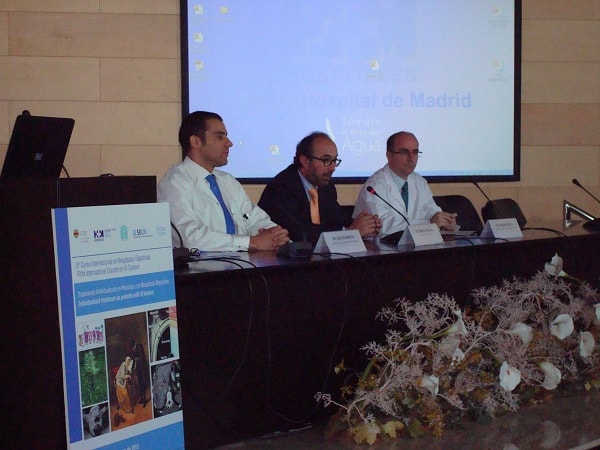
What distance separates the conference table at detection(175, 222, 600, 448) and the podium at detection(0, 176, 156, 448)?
450 mm

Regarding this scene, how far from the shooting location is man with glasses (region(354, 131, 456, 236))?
14.7ft

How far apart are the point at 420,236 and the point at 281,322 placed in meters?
0.88

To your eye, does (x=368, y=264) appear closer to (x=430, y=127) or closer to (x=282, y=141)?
(x=282, y=141)

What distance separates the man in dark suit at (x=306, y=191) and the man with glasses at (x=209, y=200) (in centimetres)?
17

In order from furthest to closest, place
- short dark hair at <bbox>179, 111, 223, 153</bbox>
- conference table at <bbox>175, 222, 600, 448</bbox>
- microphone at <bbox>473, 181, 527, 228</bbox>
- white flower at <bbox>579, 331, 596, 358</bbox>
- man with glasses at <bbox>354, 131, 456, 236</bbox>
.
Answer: microphone at <bbox>473, 181, 527, 228</bbox>
man with glasses at <bbox>354, 131, 456, 236</bbox>
short dark hair at <bbox>179, 111, 223, 153</bbox>
white flower at <bbox>579, 331, 596, 358</bbox>
conference table at <bbox>175, 222, 600, 448</bbox>

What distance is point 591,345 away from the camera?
2.89m

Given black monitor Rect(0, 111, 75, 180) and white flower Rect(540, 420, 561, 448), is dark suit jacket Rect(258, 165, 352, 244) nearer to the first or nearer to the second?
black monitor Rect(0, 111, 75, 180)

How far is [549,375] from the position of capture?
271cm

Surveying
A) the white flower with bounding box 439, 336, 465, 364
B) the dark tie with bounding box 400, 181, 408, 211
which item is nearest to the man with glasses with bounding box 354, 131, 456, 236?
the dark tie with bounding box 400, 181, 408, 211

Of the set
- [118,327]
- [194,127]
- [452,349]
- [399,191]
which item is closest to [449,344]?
[452,349]

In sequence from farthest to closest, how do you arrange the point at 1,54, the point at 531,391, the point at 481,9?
the point at 481,9 → the point at 1,54 → the point at 531,391

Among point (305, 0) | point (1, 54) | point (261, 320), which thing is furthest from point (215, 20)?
point (261, 320)

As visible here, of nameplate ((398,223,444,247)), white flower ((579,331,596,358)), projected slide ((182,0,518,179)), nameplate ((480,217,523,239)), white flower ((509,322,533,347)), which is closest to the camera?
white flower ((509,322,533,347))

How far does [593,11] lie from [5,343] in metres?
5.11
